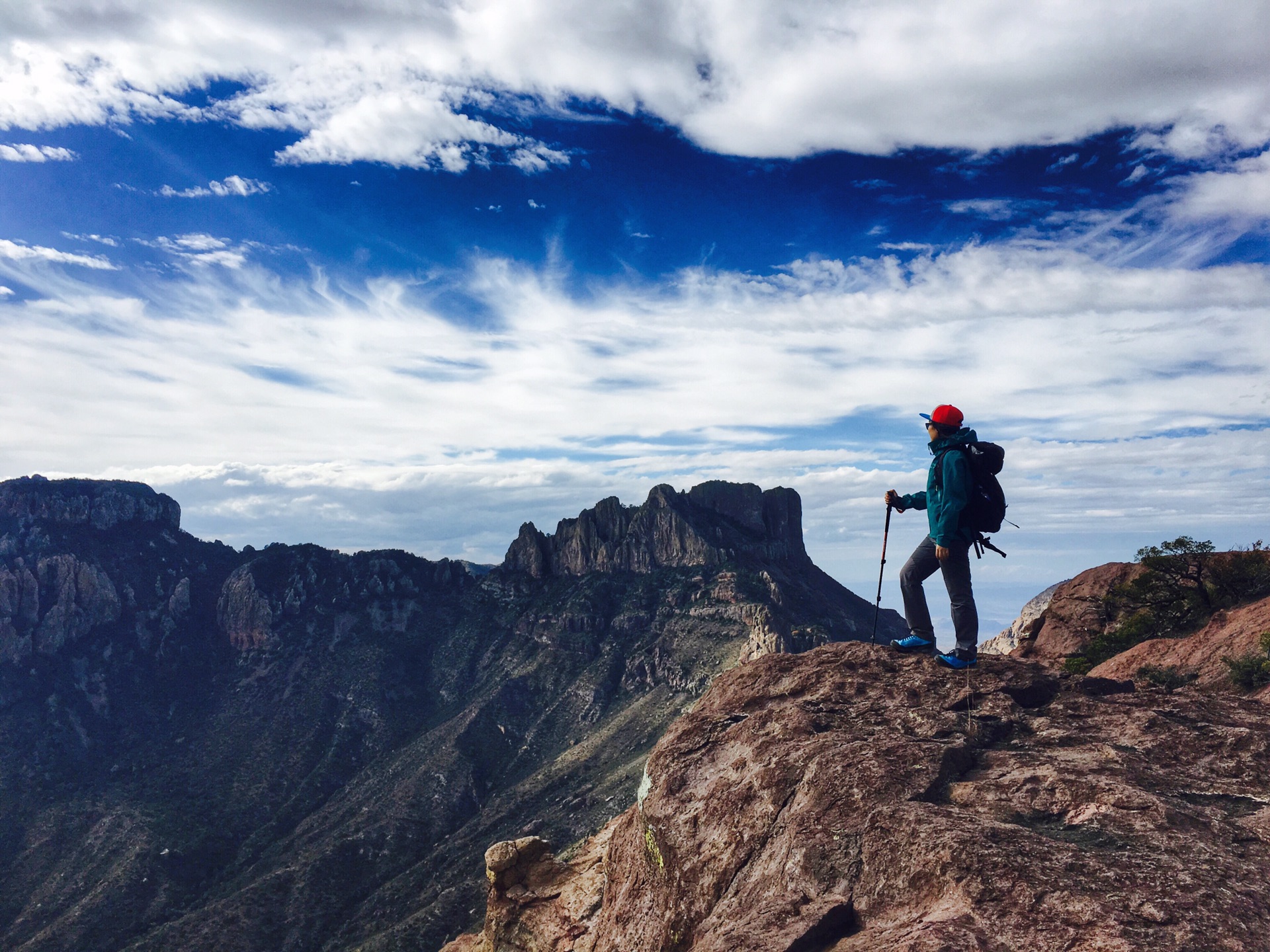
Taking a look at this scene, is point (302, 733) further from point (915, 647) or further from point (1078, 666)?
point (915, 647)

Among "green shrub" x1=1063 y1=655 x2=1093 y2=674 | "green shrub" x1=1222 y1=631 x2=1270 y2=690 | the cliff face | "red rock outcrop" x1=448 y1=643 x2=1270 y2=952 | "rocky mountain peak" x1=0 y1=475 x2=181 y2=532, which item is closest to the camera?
"red rock outcrop" x1=448 y1=643 x2=1270 y2=952

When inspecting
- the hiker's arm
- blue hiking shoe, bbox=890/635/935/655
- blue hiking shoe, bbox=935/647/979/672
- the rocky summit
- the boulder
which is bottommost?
the rocky summit

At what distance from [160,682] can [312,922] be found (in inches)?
4267

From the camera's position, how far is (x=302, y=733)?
154500 mm

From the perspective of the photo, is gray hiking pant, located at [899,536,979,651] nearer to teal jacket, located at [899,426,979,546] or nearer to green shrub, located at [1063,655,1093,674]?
teal jacket, located at [899,426,979,546]

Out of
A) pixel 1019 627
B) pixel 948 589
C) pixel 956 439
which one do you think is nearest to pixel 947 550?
pixel 948 589

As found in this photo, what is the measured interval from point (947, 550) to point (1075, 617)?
2368 centimetres

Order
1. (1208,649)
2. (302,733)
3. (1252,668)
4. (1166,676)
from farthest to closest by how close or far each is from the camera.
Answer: (302,733) → (1208,649) → (1166,676) → (1252,668)

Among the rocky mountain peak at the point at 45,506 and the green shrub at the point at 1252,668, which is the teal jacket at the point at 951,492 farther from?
the rocky mountain peak at the point at 45,506

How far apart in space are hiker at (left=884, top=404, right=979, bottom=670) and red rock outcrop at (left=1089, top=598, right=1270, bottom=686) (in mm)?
9137

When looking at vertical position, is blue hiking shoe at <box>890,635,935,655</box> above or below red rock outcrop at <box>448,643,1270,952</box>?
above

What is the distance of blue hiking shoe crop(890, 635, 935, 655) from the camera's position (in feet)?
46.2

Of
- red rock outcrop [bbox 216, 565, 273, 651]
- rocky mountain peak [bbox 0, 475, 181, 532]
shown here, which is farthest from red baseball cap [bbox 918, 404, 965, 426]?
rocky mountain peak [bbox 0, 475, 181, 532]

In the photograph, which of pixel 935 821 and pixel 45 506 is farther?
pixel 45 506
